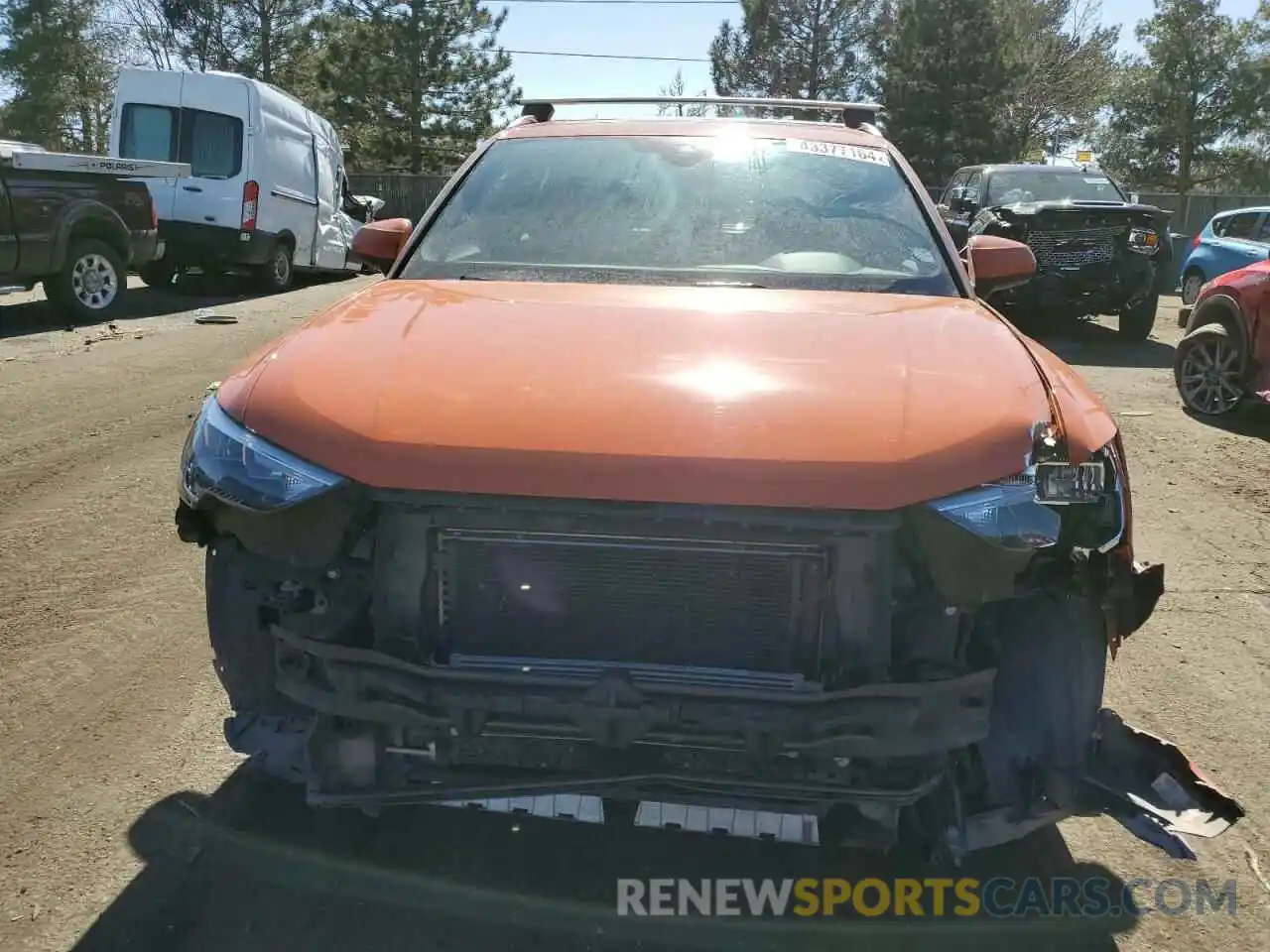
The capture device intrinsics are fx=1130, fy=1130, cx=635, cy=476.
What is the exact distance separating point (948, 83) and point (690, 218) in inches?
1607

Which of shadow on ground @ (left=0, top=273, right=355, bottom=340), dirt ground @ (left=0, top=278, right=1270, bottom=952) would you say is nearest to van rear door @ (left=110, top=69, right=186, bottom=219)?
shadow on ground @ (left=0, top=273, right=355, bottom=340)

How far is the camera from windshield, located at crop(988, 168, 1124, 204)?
13.0 meters

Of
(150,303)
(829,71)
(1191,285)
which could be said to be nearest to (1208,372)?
(1191,285)

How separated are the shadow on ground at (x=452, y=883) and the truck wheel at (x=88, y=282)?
31.5 feet

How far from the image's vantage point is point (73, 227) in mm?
11047

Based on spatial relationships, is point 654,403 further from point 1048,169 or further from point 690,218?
point 1048,169

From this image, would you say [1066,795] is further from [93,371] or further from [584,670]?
[93,371]

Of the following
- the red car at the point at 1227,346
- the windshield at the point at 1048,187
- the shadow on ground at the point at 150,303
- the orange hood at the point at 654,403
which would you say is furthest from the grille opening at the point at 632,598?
the windshield at the point at 1048,187

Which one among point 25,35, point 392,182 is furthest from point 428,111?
point 25,35

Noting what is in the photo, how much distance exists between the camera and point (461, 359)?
260 cm

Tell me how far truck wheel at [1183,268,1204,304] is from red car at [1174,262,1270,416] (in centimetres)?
759

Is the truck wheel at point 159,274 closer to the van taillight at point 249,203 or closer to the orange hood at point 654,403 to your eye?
A: the van taillight at point 249,203

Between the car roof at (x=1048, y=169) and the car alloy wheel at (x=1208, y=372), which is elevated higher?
the car roof at (x=1048, y=169)

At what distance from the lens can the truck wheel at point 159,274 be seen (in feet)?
47.9
